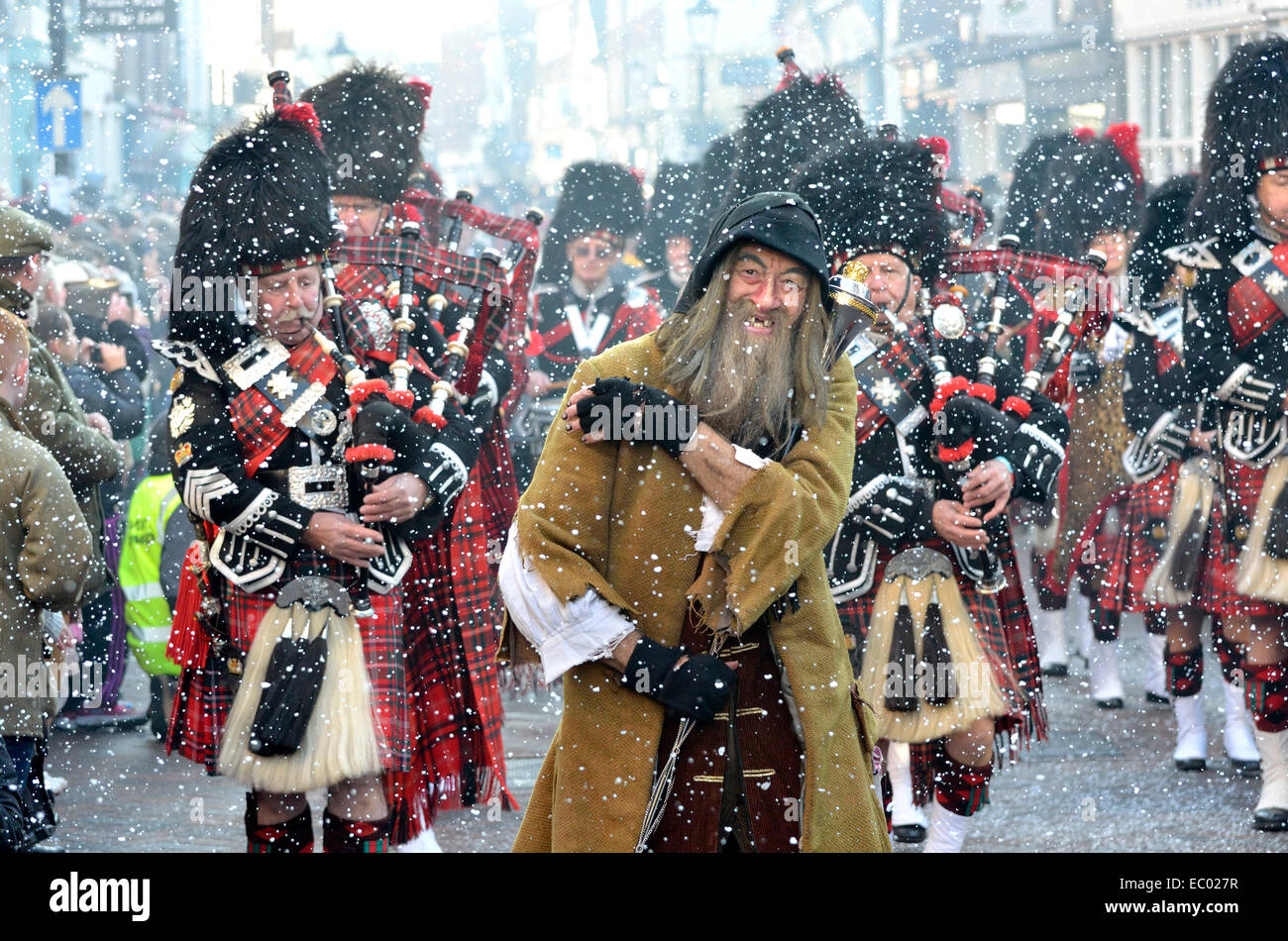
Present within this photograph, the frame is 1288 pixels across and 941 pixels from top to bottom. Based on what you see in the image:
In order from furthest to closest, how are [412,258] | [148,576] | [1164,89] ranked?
[1164,89] → [148,576] → [412,258]

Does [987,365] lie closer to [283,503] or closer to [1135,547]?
[283,503]

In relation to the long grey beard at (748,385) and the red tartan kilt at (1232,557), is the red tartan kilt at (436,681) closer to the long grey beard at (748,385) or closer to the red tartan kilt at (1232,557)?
the long grey beard at (748,385)

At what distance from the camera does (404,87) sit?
662 cm

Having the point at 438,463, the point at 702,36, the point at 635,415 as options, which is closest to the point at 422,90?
the point at 438,463

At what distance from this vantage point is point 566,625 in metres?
3.04

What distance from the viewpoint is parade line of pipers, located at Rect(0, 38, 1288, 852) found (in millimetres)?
3119

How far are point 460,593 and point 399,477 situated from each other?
2.24 feet

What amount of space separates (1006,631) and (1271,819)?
4.08ft

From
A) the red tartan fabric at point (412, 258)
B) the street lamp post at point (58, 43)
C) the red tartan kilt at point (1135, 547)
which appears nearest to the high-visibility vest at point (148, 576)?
the red tartan fabric at point (412, 258)

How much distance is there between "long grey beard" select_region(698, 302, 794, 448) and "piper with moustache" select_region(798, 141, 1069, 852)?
1.36m

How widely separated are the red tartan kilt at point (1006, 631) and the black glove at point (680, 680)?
191cm

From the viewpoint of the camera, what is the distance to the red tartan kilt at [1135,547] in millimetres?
6895
